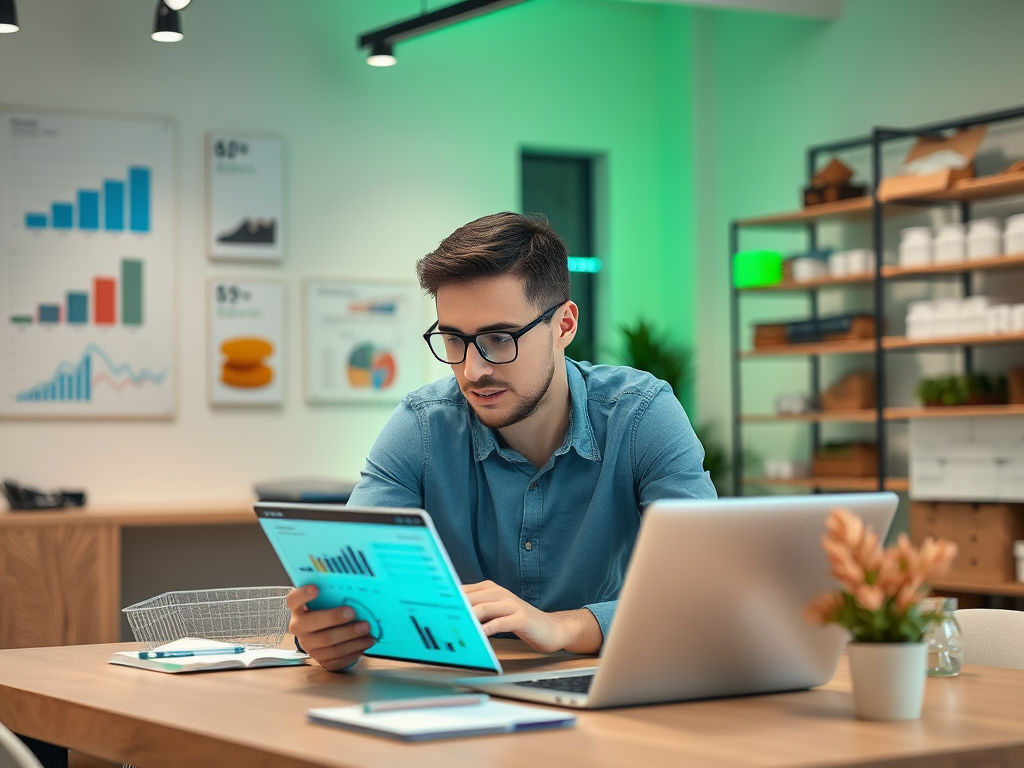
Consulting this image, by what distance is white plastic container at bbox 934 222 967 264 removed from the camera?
473 centimetres

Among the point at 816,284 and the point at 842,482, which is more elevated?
the point at 816,284

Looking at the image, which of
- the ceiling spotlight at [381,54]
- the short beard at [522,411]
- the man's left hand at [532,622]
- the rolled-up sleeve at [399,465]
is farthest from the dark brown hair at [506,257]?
the ceiling spotlight at [381,54]

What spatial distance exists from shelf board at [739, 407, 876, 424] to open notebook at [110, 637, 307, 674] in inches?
142

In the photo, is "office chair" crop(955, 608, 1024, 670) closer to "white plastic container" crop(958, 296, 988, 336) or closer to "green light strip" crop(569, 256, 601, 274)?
"white plastic container" crop(958, 296, 988, 336)

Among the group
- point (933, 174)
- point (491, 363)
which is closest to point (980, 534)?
point (933, 174)

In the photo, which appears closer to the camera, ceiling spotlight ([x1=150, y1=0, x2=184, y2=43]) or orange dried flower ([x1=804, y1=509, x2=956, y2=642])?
orange dried flower ([x1=804, y1=509, x2=956, y2=642])

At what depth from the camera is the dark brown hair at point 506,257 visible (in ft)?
6.61

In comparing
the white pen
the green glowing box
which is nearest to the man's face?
the white pen

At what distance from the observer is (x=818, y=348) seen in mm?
5289

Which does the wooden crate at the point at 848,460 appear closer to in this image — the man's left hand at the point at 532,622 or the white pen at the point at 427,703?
the man's left hand at the point at 532,622

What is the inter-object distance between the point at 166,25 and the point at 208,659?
322 cm

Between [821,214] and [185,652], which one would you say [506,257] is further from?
[821,214]

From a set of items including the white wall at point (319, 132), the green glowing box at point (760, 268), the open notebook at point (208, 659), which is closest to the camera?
the open notebook at point (208, 659)

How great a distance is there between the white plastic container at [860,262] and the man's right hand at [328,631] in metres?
3.85
